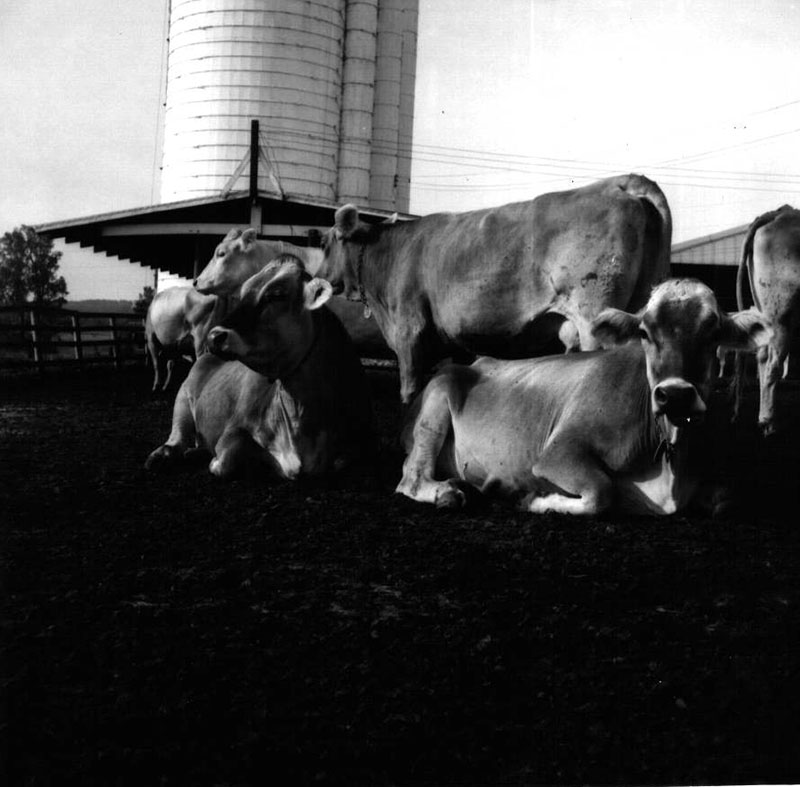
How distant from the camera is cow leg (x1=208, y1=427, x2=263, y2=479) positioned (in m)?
6.04

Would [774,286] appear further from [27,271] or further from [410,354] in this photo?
[27,271]

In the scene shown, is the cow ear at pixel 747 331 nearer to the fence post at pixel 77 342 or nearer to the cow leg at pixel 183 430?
the cow leg at pixel 183 430

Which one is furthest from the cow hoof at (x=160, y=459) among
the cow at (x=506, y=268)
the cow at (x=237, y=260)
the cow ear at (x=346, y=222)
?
the cow at (x=237, y=260)

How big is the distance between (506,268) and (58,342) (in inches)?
419

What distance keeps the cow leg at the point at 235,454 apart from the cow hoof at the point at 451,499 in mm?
1303

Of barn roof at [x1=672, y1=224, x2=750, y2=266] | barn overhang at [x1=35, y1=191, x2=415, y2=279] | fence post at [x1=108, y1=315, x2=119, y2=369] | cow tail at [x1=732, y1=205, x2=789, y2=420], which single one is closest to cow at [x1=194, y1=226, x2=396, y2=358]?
cow tail at [x1=732, y1=205, x2=789, y2=420]

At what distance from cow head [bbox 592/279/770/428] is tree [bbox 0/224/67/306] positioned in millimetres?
3135

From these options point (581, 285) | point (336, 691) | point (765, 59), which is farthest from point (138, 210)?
point (336, 691)

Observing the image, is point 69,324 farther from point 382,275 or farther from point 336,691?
point 336,691

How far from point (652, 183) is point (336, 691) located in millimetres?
4768

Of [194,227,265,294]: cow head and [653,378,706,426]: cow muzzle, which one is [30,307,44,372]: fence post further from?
[653,378,706,426]: cow muzzle

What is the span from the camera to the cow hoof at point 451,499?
527 cm

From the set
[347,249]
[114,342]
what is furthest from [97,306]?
[347,249]

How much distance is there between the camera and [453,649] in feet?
10.5
